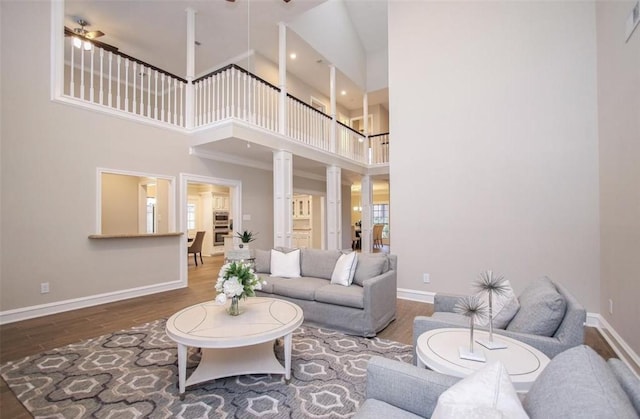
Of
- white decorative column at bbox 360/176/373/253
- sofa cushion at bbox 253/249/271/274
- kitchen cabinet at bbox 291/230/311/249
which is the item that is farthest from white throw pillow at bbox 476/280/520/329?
kitchen cabinet at bbox 291/230/311/249

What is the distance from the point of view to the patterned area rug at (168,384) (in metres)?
1.88

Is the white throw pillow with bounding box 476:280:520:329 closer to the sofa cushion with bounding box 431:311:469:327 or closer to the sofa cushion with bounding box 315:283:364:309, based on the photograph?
the sofa cushion with bounding box 431:311:469:327

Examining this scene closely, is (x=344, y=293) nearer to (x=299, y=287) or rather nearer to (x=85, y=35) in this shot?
(x=299, y=287)

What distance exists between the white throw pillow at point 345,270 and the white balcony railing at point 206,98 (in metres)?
2.94

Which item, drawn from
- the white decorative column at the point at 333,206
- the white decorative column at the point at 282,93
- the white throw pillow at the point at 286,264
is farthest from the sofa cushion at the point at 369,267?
the white decorative column at the point at 333,206

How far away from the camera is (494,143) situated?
3.75 m

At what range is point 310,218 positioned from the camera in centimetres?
992

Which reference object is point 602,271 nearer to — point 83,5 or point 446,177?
point 446,177

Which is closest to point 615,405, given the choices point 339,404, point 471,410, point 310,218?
point 471,410

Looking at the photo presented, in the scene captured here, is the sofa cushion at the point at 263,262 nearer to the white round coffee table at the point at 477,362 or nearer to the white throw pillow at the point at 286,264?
the white throw pillow at the point at 286,264

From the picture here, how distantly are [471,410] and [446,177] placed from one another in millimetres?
3640

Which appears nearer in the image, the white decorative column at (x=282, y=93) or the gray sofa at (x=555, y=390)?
the gray sofa at (x=555, y=390)

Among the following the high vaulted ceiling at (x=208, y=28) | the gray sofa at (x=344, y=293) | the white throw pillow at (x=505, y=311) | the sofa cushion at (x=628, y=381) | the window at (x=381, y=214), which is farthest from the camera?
the window at (x=381, y=214)

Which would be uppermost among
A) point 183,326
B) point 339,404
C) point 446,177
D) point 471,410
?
point 446,177
